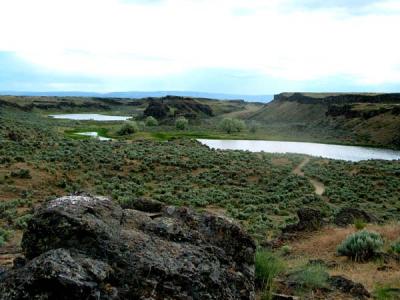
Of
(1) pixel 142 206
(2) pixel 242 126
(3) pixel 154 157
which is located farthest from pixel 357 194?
(2) pixel 242 126

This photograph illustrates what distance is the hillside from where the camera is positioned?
103188mm

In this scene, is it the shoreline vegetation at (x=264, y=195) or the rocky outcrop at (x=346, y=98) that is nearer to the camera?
the shoreline vegetation at (x=264, y=195)

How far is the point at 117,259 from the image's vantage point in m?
5.55

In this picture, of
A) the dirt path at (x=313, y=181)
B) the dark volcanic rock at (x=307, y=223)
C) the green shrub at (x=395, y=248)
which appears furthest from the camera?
the dirt path at (x=313, y=181)

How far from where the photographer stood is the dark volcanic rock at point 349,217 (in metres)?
17.5

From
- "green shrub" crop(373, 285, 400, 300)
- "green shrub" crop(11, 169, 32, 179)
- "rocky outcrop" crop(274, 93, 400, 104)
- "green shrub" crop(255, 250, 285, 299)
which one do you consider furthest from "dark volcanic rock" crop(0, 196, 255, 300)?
"rocky outcrop" crop(274, 93, 400, 104)

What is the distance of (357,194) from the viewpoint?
3753 centimetres

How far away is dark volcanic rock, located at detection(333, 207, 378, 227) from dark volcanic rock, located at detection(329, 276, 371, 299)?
903 centimetres

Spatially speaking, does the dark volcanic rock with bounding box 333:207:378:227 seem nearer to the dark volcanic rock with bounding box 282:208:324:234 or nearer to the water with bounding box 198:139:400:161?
the dark volcanic rock with bounding box 282:208:324:234

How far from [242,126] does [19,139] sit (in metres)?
74.4

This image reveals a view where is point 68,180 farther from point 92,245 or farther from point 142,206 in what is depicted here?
point 92,245

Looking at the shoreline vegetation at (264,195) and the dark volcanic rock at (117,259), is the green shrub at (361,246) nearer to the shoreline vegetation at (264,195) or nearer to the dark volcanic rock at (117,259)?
the shoreline vegetation at (264,195)

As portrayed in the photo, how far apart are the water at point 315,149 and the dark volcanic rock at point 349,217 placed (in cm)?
5755

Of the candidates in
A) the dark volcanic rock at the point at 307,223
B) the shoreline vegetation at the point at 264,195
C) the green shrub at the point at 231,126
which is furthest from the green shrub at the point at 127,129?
the dark volcanic rock at the point at 307,223
